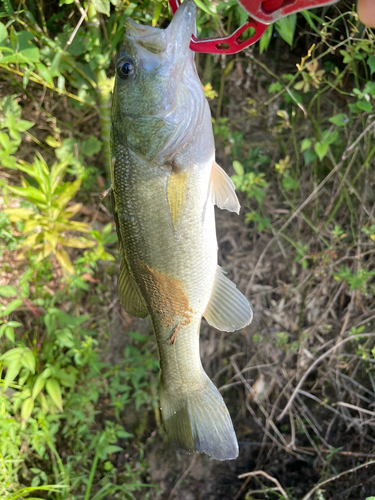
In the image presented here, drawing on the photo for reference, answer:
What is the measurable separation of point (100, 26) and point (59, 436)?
8.31 feet

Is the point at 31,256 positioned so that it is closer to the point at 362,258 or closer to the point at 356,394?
the point at 362,258

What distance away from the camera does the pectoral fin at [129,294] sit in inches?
46.1

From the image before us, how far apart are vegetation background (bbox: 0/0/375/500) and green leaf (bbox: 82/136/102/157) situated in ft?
0.03

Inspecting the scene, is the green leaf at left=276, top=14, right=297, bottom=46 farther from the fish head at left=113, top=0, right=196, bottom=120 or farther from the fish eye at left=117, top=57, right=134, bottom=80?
the fish eye at left=117, top=57, right=134, bottom=80

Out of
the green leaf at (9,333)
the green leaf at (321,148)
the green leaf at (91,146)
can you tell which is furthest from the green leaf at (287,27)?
the green leaf at (9,333)

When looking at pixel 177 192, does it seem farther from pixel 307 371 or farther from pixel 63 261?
pixel 307 371

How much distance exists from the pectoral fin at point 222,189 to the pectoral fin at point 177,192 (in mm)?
125

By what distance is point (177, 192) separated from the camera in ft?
3.34

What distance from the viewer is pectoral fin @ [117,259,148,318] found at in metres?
1.17

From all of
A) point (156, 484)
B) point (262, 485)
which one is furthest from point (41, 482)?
point (262, 485)


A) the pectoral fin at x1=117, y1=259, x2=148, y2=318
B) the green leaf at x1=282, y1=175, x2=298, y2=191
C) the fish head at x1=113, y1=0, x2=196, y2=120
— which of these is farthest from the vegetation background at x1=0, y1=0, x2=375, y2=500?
the fish head at x1=113, y1=0, x2=196, y2=120

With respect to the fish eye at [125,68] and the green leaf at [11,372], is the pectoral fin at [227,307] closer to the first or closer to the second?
the fish eye at [125,68]

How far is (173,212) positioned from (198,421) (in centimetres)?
80

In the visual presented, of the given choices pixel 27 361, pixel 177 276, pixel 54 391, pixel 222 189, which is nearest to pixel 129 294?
pixel 177 276
